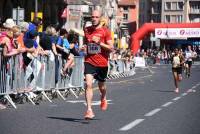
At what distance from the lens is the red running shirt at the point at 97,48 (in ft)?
43.9

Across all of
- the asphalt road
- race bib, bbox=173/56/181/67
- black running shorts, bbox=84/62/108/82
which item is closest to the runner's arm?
black running shorts, bbox=84/62/108/82

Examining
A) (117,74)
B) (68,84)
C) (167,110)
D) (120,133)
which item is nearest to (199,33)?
(117,74)

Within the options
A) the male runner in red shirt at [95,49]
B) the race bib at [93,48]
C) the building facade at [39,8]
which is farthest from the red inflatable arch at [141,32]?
the race bib at [93,48]

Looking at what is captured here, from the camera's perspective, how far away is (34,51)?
17906 mm

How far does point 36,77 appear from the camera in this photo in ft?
60.4

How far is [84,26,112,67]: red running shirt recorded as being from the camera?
527 inches

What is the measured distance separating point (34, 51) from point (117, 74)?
25389 mm

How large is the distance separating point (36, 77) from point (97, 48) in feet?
17.3

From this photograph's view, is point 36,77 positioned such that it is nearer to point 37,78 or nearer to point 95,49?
point 37,78

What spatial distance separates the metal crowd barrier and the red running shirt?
10.6 feet

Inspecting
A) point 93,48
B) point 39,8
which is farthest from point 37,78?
point 39,8

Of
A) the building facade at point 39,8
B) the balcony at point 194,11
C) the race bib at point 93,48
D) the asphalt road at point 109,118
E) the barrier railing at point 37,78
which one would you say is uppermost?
the balcony at point 194,11

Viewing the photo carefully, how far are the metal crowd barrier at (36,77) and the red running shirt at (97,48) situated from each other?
127 inches

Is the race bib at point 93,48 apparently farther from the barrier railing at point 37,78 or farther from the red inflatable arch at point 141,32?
the red inflatable arch at point 141,32
